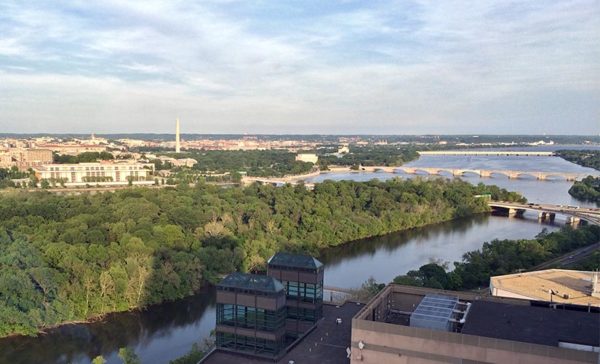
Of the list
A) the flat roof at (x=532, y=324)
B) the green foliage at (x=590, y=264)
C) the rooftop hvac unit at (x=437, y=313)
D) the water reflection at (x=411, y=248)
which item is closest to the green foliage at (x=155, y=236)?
the water reflection at (x=411, y=248)

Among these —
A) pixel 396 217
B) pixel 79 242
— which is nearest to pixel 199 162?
pixel 396 217

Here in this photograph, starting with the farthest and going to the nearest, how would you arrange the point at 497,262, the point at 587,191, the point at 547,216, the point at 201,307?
the point at 587,191, the point at 547,216, the point at 497,262, the point at 201,307

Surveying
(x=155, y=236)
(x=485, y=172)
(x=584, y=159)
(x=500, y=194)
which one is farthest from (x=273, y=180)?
(x=584, y=159)

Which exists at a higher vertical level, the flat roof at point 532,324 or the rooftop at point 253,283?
the rooftop at point 253,283

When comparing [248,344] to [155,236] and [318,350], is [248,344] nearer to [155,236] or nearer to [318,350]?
[318,350]

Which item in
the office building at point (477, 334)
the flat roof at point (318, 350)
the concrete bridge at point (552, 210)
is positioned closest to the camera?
the office building at point (477, 334)

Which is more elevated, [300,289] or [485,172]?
[300,289]

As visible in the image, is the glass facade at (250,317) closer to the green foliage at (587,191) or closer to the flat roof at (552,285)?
the flat roof at (552,285)

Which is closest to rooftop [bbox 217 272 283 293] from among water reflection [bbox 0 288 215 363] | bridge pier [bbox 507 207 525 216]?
water reflection [bbox 0 288 215 363]

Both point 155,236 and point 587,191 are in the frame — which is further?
point 587,191
